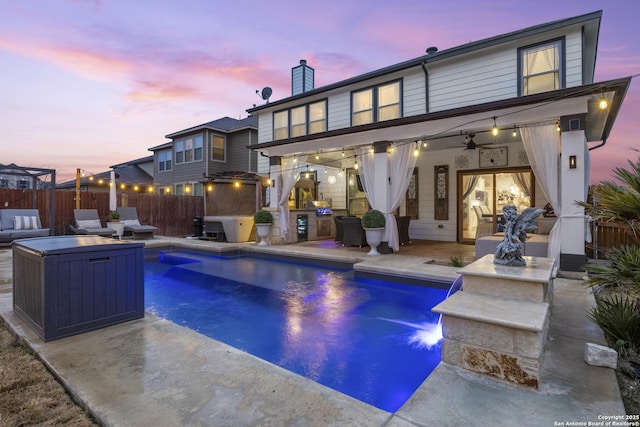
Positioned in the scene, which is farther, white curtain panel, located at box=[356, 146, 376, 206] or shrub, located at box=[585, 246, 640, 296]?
white curtain panel, located at box=[356, 146, 376, 206]

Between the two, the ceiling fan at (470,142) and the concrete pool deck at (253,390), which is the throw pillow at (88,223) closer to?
the concrete pool deck at (253,390)

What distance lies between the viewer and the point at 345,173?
12.7m

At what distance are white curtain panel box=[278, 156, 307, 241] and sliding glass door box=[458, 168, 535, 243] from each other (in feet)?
16.2

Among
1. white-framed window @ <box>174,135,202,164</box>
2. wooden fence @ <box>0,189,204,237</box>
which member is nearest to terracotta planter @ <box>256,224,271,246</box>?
wooden fence @ <box>0,189,204,237</box>

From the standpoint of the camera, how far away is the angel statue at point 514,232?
3.04m

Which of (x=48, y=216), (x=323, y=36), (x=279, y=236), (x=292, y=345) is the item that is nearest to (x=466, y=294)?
(x=292, y=345)

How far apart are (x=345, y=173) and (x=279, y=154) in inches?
148

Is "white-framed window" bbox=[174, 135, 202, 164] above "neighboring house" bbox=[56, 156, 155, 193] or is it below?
above

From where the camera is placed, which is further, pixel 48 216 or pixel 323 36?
pixel 48 216

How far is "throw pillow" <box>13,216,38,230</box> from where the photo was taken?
30.2ft

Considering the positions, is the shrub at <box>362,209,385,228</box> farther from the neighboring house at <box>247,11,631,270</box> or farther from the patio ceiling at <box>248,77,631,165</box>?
the patio ceiling at <box>248,77,631,165</box>

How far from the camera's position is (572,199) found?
5.34 m

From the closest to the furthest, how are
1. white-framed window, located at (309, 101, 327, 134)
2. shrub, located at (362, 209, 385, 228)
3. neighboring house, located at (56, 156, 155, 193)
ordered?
shrub, located at (362, 209, 385, 228), white-framed window, located at (309, 101, 327, 134), neighboring house, located at (56, 156, 155, 193)

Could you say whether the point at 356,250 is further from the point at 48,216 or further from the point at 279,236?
the point at 48,216
